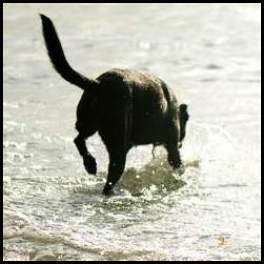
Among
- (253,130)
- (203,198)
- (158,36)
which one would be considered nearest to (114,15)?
(158,36)

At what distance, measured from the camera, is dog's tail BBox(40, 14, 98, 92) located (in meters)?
6.68

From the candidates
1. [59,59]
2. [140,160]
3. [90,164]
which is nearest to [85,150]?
[90,164]

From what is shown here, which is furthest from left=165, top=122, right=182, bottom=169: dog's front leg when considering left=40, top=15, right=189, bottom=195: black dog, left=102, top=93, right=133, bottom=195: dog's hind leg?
left=102, top=93, right=133, bottom=195: dog's hind leg

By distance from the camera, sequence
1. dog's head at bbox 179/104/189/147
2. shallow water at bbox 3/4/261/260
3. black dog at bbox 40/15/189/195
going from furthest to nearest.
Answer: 1. dog's head at bbox 179/104/189/147
2. black dog at bbox 40/15/189/195
3. shallow water at bbox 3/4/261/260

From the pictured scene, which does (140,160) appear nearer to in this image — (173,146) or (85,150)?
(173,146)

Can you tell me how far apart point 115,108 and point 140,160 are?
1.86m

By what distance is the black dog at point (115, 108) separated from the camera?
6.89 meters

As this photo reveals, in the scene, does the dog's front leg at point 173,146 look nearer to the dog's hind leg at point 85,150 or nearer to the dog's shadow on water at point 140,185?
the dog's shadow on water at point 140,185

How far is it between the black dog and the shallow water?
44 centimetres

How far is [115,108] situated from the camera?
23.0 feet

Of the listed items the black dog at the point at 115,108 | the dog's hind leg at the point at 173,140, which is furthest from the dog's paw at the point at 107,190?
the dog's hind leg at the point at 173,140

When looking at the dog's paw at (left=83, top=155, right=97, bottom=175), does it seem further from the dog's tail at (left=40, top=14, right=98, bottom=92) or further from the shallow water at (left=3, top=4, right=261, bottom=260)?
the dog's tail at (left=40, top=14, right=98, bottom=92)

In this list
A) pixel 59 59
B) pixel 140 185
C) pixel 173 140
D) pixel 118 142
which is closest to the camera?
pixel 59 59

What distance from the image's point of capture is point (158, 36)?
1558 cm
